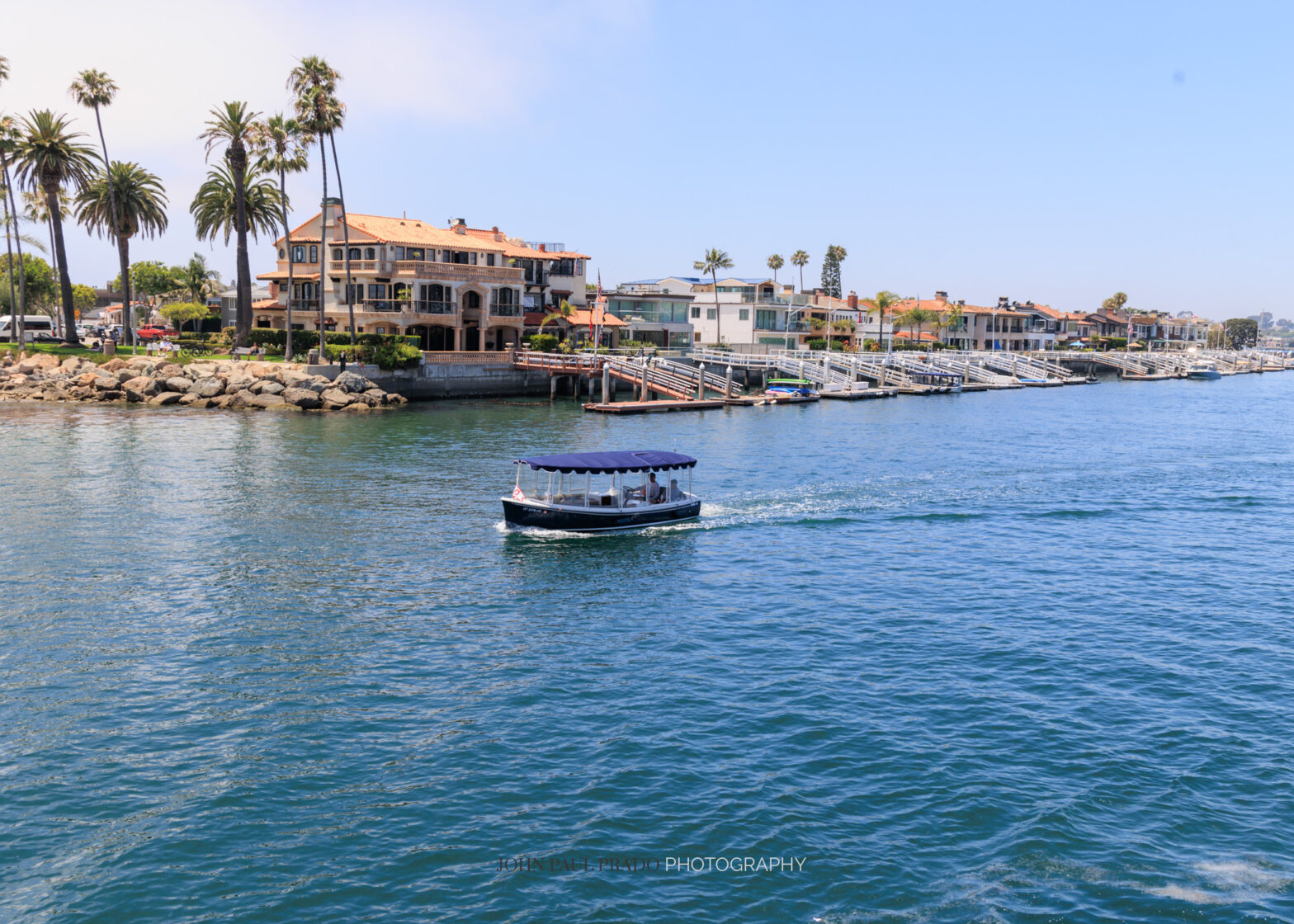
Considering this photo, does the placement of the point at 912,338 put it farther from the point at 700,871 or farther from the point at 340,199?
the point at 700,871

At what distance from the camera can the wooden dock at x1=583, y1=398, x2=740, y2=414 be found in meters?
85.1

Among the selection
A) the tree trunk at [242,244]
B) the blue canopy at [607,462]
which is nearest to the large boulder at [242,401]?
the tree trunk at [242,244]

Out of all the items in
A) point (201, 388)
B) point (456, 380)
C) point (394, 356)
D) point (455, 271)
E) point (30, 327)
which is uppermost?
point (455, 271)

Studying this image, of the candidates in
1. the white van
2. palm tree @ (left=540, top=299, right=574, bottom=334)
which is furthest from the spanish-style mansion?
the white van

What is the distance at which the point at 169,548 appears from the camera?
37.2m

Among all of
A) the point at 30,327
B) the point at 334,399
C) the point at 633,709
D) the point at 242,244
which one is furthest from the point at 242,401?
the point at 633,709

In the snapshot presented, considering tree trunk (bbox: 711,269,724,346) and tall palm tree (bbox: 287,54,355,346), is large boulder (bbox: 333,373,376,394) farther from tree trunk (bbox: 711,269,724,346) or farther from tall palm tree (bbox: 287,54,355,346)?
tree trunk (bbox: 711,269,724,346)

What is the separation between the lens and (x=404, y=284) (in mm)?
96438

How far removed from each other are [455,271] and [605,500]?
61.7 m

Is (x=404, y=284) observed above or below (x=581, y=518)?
above

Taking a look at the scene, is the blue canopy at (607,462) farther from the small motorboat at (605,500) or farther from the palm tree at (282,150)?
the palm tree at (282,150)

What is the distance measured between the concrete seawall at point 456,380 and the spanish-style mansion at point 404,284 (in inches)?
221

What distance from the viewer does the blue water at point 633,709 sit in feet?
57.0

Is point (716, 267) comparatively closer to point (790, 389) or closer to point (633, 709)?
point (790, 389)
